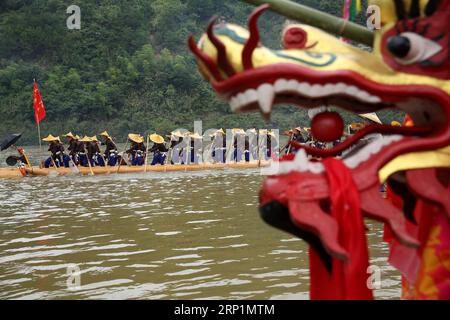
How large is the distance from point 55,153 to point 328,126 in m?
17.1

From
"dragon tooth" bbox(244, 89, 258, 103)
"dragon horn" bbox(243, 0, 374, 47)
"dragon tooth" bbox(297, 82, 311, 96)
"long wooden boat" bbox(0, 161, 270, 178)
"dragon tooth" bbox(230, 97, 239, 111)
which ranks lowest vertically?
"long wooden boat" bbox(0, 161, 270, 178)

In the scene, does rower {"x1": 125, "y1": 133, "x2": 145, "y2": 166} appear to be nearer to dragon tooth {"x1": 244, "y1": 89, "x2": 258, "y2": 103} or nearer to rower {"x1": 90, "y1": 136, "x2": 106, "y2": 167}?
rower {"x1": 90, "y1": 136, "x2": 106, "y2": 167}

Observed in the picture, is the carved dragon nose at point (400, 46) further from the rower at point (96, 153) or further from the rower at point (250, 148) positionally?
the rower at point (250, 148)

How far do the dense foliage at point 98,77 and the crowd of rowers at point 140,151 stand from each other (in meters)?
17.8

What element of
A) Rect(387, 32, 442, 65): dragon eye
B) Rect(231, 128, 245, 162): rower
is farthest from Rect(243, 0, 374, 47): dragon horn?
Rect(231, 128, 245, 162): rower

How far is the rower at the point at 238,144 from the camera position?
2067 cm

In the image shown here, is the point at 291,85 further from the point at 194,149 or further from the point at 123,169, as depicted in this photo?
the point at 194,149

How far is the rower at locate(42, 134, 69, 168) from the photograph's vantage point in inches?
711

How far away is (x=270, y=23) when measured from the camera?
57.4m

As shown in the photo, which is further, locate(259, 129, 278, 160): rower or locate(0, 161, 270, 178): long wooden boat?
locate(259, 129, 278, 160): rower

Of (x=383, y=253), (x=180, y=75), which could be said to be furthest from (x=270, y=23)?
(x=383, y=253)

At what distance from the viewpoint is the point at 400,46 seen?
2.15m

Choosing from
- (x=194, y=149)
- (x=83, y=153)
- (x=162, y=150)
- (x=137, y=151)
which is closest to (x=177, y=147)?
(x=194, y=149)

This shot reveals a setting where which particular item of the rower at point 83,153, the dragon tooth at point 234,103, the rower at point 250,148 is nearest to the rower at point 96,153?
the rower at point 83,153
